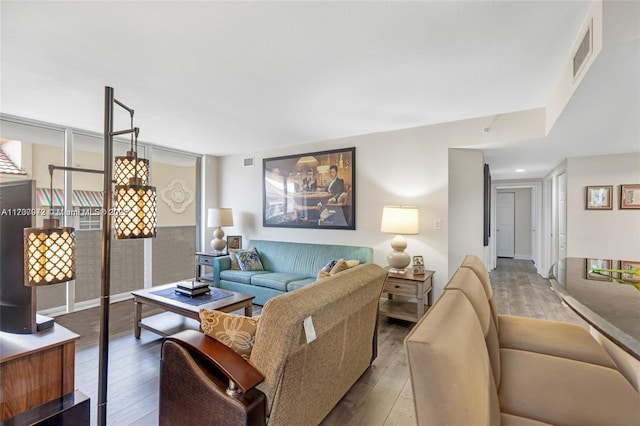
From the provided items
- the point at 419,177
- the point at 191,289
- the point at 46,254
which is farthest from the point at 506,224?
the point at 46,254

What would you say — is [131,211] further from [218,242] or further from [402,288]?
[218,242]

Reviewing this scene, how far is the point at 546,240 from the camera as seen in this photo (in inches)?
225

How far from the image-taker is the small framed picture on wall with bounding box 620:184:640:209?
3641 mm

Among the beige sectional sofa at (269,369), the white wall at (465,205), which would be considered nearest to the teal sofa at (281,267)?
the white wall at (465,205)

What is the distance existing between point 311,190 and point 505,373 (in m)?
3.35

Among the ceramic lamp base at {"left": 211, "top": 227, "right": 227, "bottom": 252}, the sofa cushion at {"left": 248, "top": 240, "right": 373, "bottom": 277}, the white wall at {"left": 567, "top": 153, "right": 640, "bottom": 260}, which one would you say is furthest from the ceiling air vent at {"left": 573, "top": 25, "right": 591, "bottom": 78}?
the ceramic lamp base at {"left": 211, "top": 227, "right": 227, "bottom": 252}

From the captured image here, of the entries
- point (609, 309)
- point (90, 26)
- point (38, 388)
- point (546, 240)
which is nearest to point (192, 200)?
point (90, 26)

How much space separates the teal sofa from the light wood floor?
38 centimetres

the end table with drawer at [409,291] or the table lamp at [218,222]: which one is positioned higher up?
the table lamp at [218,222]

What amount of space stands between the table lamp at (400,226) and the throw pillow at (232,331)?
2207mm

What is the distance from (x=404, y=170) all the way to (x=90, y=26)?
3.30 metres

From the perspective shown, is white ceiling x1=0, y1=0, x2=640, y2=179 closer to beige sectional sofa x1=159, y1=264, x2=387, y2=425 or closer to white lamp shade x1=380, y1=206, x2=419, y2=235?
white lamp shade x1=380, y1=206, x2=419, y2=235

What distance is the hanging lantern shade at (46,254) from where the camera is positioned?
1040mm

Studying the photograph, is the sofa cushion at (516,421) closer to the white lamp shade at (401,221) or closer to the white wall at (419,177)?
the white lamp shade at (401,221)
